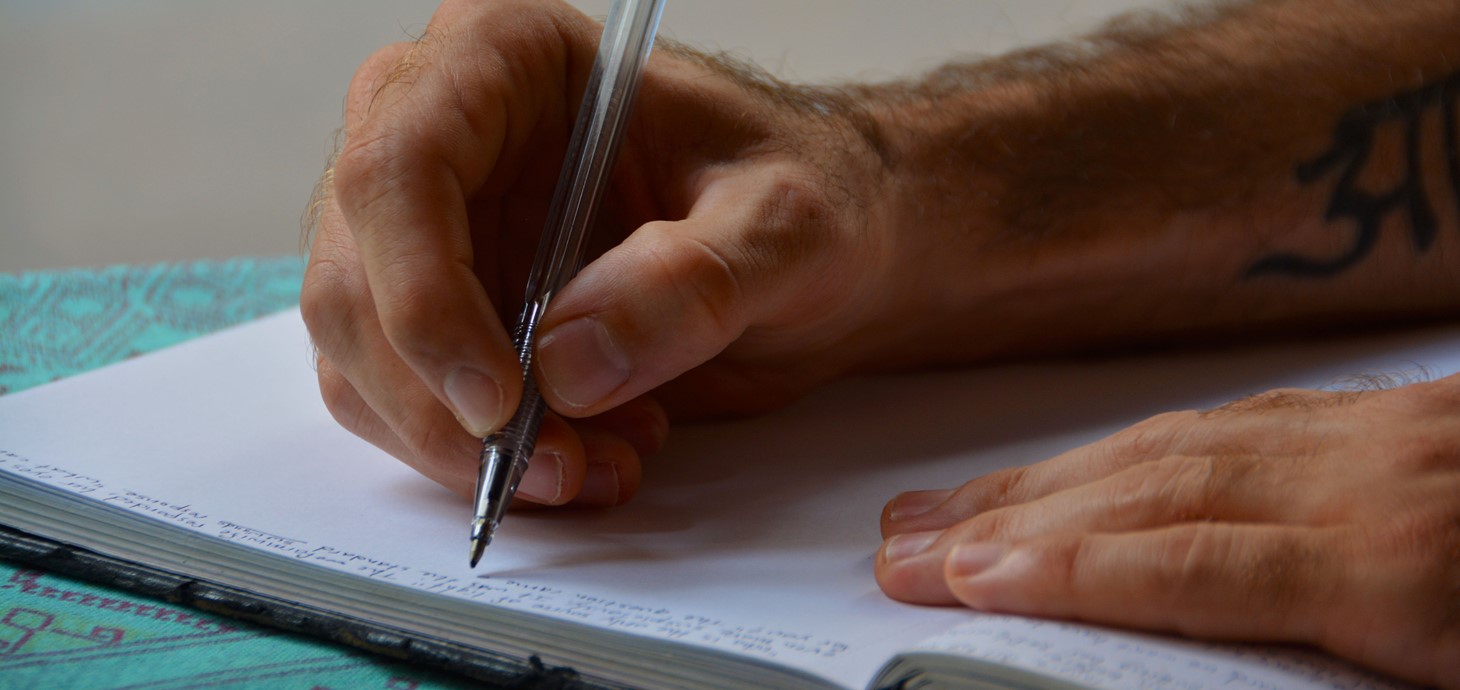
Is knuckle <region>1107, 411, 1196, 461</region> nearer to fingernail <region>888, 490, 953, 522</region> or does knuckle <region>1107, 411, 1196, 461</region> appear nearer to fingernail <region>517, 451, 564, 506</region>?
fingernail <region>888, 490, 953, 522</region>

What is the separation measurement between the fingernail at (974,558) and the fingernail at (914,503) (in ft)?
0.27

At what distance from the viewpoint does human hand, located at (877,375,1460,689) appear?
441 mm

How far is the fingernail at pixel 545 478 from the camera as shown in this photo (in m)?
0.61

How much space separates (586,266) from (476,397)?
10cm

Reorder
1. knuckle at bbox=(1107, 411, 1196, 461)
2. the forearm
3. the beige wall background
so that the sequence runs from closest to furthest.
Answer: knuckle at bbox=(1107, 411, 1196, 461) → the forearm → the beige wall background

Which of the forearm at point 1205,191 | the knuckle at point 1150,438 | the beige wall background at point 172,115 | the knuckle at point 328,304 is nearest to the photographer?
the knuckle at point 1150,438

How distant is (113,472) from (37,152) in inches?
85.2

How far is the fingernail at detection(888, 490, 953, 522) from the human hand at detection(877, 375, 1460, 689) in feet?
0.06

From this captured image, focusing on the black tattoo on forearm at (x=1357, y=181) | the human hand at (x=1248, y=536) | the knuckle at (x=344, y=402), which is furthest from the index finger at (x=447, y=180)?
the black tattoo on forearm at (x=1357, y=181)

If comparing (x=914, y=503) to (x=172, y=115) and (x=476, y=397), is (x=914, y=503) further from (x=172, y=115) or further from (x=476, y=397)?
(x=172, y=115)

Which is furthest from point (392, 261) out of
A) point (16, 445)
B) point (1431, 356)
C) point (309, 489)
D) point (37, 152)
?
point (37, 152)

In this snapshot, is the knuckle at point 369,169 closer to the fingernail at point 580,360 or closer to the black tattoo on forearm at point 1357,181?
the fingernail at point 580,360

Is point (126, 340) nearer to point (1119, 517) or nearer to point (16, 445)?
point (16, 445)

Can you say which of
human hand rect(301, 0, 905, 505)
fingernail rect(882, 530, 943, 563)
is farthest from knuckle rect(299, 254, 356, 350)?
fingernail rect(882, 530, 943, 563)
